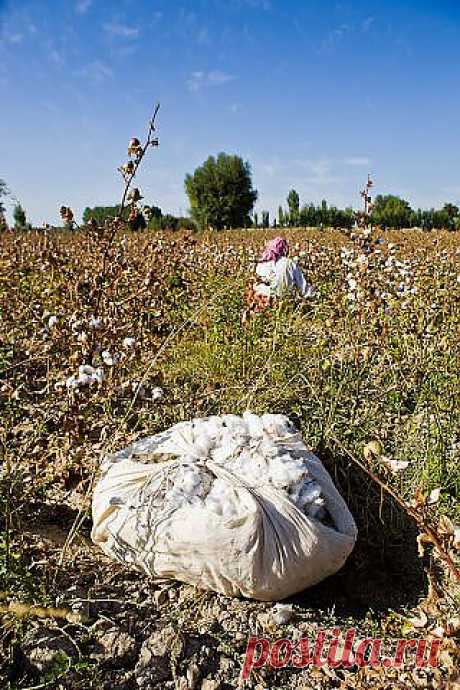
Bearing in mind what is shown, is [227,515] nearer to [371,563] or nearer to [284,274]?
[371,563]

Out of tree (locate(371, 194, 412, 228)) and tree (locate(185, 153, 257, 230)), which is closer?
tree (locate(371, 194, 412, 228))

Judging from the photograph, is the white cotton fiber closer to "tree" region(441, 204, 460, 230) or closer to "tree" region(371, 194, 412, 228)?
"tree" region(441, 204, 460, 230)

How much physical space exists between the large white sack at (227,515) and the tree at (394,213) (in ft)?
89.6

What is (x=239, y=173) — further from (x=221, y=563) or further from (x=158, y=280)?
(x=221, y=563)

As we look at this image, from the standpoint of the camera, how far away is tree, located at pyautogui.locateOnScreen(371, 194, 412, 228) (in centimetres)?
3167

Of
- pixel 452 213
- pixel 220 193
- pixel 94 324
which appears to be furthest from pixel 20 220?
pixel 220 193

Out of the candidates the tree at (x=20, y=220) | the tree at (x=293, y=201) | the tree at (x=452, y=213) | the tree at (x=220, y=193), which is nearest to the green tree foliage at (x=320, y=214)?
the tree at (x=293, y=201)

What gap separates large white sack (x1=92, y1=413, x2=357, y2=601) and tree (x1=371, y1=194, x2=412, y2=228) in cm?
2731

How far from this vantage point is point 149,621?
1.96 meters

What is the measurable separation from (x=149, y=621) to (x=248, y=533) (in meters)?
0.40

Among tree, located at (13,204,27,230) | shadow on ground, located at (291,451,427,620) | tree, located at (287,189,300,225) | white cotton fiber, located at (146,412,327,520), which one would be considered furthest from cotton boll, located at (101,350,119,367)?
tree, located at (287,189,300,225)

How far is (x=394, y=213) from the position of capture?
33.5m

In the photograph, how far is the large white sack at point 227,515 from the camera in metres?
2.02

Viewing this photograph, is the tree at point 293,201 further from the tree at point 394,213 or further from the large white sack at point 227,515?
the large white sack at point 227,515
